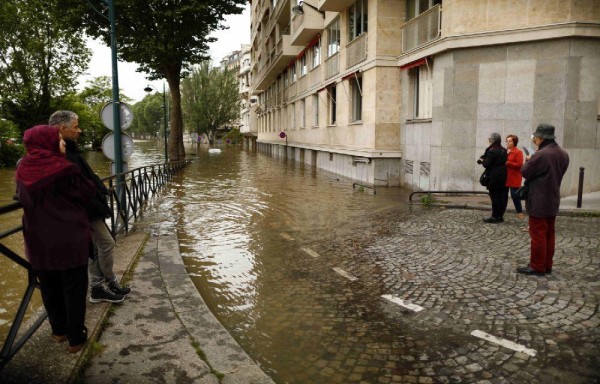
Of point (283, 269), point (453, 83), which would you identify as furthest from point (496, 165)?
point (283, 269)

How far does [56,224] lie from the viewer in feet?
10.4

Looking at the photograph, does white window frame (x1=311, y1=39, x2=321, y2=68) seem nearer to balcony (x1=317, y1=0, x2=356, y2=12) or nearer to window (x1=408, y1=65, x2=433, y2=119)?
balcony (x1=317, y1=0, x2=356, y2=12)

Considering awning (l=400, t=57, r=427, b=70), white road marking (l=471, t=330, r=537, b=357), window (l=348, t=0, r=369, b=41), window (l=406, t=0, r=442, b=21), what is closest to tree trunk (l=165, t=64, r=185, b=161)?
window (l=348, t=0, r=369, b=41)

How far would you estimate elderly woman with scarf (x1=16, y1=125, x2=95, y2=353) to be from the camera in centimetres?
311

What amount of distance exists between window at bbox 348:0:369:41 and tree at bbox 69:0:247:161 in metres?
9.01

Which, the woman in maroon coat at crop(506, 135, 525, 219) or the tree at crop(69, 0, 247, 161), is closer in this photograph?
the woman in maroon coat at crop(506, 135, 525, 219)

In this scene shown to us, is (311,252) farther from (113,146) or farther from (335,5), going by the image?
(335,5)

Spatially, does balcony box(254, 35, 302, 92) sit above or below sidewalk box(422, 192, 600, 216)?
above

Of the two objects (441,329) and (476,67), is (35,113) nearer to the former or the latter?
(476,67)

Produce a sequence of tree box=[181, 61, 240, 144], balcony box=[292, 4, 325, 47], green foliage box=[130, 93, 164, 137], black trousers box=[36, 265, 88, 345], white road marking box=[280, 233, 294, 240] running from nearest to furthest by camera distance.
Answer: black trousers box=[36, 265, 88, 345] → white road marking box=[280, 233, 294, 240] → balcony box=[292, 4, 325, 47] → tree box=[181, 61, 240, 144] → green foliage box=[130, 93, 164, 137]

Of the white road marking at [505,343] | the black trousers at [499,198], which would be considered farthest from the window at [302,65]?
the white road marking at [505,343]

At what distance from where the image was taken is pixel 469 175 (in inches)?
497

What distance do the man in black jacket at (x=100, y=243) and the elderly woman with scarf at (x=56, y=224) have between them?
59 cm

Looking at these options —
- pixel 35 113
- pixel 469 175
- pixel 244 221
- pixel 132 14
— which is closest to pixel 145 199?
pixel 244 221
